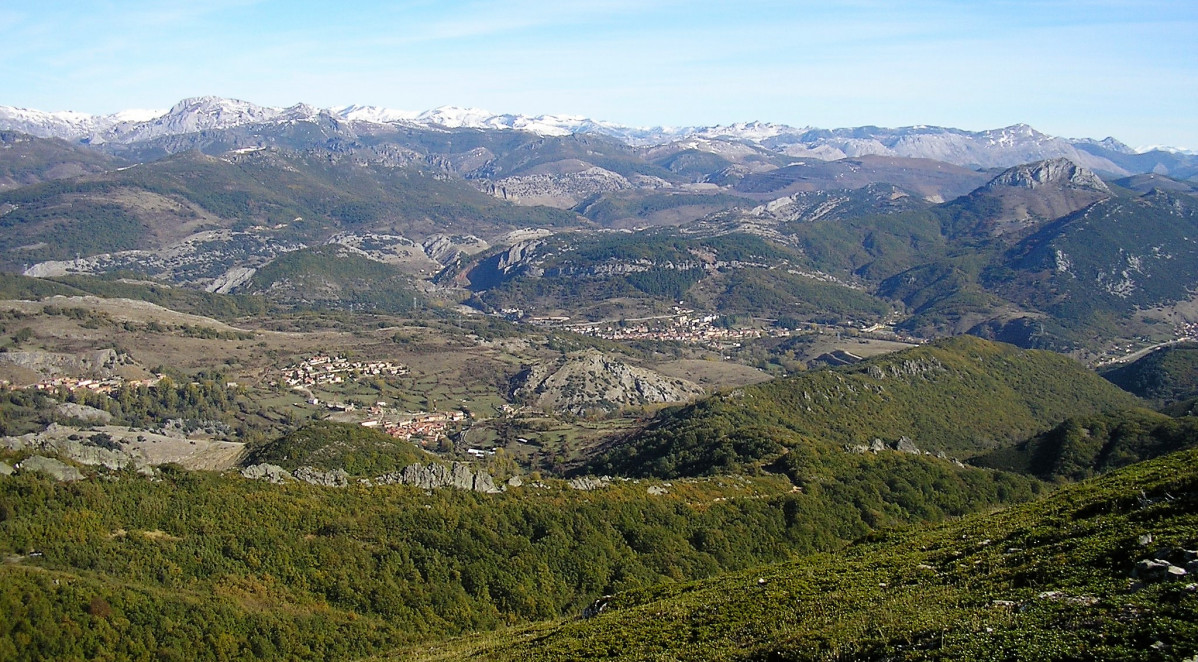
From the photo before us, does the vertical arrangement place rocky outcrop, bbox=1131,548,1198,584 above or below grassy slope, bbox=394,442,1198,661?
above

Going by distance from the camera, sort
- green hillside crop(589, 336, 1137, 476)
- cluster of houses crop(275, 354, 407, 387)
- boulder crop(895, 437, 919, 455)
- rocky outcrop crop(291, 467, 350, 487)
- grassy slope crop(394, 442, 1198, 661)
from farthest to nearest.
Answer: cluster of houses crop(275, 354, 407, 387), green hillside crop(589, 336, 1137, 476), boulder crop(895, 437, 919, 455), rocky outcrop crop(291, 467, 350, 487), grassy slope crop(394, 442, 1198, 661)

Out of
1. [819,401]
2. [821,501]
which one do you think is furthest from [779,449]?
[819,401]

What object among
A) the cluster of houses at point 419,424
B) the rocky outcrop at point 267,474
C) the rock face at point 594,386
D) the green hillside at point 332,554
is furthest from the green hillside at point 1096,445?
the cluster of houses at point 419,424

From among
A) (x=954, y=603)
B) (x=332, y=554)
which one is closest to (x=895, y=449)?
(x=332, y=554)

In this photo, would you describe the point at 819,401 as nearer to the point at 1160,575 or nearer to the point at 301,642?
the point at 301,642

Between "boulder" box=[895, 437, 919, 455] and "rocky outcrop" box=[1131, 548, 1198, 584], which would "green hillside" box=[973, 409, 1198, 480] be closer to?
"boulder" box=[895, 437, 919, 455]

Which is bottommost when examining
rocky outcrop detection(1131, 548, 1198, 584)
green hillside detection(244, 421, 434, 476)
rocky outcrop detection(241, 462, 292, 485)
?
green hillside detection(244, 421, 434, 476)

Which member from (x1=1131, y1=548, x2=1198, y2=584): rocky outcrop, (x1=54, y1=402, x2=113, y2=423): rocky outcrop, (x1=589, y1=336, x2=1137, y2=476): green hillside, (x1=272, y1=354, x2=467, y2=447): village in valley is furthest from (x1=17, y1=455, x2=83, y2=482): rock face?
(x1=54, y1=402, x2=113, y2=423): rocky outcrop
